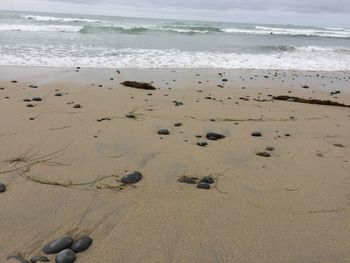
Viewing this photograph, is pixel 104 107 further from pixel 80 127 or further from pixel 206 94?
pixel 206 94

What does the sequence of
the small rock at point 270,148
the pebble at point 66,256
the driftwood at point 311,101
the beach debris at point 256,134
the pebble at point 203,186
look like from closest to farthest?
the pebble at point 66,256 < the pebble at point 203,186 < the small rock at point 270,148 < the beach debris at point 256,134 < the driftwood at point 311,101

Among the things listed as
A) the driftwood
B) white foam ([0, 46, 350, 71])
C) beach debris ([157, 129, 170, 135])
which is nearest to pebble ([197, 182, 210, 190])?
beach debris ([157, 129, 170, 135])

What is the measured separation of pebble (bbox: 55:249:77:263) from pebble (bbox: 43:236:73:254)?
0.31ft

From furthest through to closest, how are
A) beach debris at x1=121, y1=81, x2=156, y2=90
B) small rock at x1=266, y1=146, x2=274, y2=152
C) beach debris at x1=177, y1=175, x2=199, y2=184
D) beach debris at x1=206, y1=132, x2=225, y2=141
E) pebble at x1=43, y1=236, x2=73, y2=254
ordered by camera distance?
1. beach debris at x1=121, y1=81, x2=156, y2=90
2. beach debris at x1=206, y1=132, x2=225, y2=141
3. small rock at x1=266, y1=146, x2=274, y2=152
4. beach debris at x1=177, y1=175, x2=199, y2=184
5. pebble at x1=43, y1=236, x2=73, y2=254

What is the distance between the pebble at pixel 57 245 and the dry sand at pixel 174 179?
0.27 ft

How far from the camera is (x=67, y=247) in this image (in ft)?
8.84

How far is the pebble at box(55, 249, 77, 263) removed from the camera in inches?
99.2

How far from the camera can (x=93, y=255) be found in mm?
2656

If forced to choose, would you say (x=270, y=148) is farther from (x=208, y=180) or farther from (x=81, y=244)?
(x=81, y=244)

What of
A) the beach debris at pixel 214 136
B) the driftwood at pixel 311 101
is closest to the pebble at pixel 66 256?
the beach debris at pixel 214 136

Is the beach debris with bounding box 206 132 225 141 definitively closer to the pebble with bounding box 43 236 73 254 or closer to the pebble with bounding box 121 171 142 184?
the pebble with bounding box 121 171 142 184

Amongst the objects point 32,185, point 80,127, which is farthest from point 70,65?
point 32,185

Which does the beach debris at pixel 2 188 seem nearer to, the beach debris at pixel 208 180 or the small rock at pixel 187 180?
the small rock at pixel 187 180

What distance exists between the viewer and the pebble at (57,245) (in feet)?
8.69
